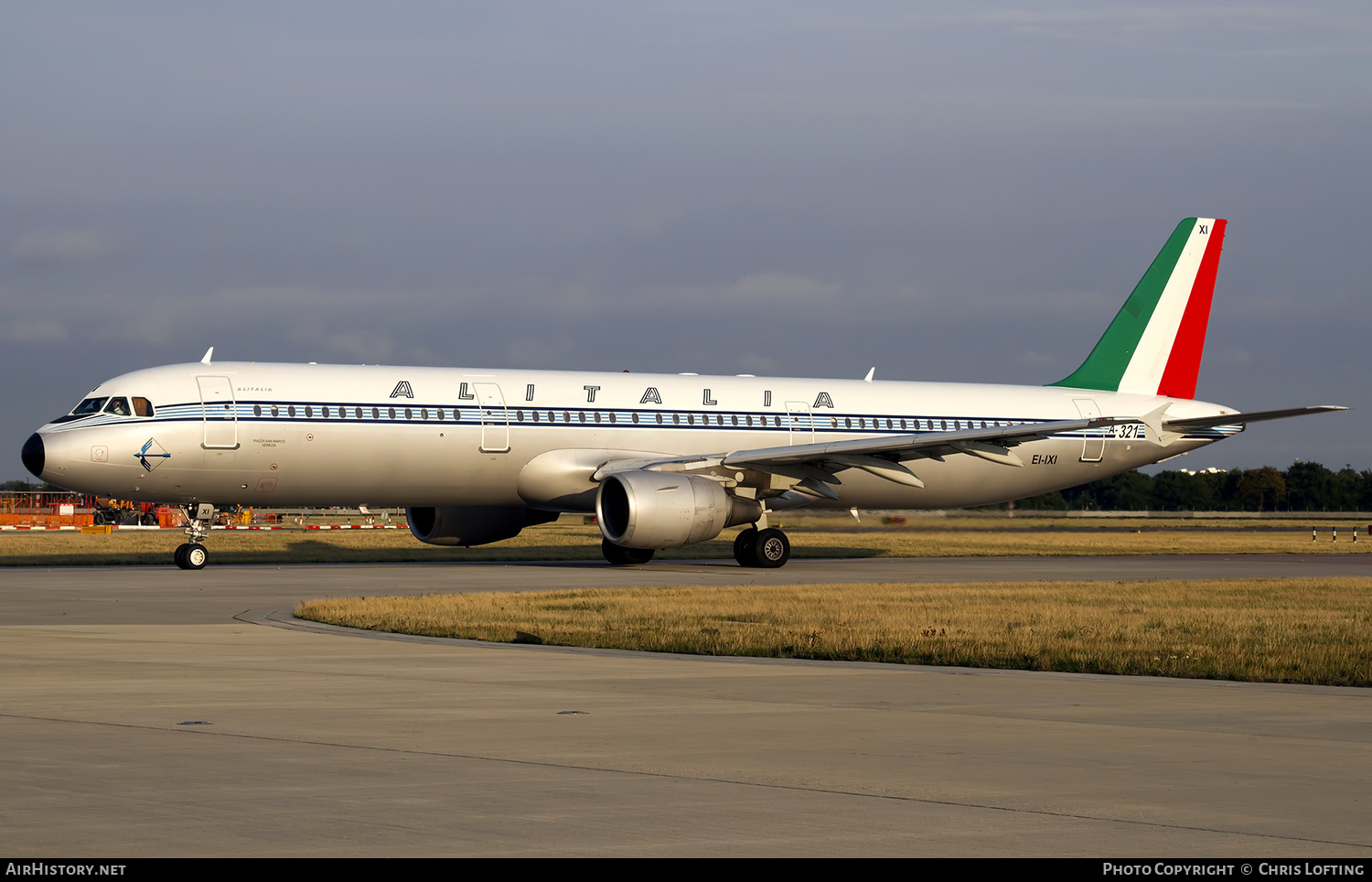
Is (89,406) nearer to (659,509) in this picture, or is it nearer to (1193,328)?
(659,509)

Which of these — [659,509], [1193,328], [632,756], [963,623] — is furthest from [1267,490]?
[632,756]

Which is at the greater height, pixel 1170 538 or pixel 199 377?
pixel 199 377

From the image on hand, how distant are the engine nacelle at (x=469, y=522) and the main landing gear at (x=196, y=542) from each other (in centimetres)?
477

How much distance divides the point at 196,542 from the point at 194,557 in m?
0.46

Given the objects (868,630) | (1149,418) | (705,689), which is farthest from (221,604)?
(1149,418)

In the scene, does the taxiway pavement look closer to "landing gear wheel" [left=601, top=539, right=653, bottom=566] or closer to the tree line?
"landing gear wheel" [left=601, top=539, right=653, bottom=566]

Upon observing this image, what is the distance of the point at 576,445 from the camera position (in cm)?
3350

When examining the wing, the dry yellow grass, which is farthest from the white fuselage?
the dry yellow grass

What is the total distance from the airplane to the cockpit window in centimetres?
6

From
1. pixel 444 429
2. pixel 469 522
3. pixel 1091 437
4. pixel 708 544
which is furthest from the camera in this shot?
pixel 708 544

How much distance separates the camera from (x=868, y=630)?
56.4 feet

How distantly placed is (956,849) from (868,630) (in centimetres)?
1066

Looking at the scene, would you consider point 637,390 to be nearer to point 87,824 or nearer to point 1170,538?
point 1170,538

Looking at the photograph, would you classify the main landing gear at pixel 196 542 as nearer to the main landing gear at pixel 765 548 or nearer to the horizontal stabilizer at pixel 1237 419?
the main landing gear at pixel 765 548
